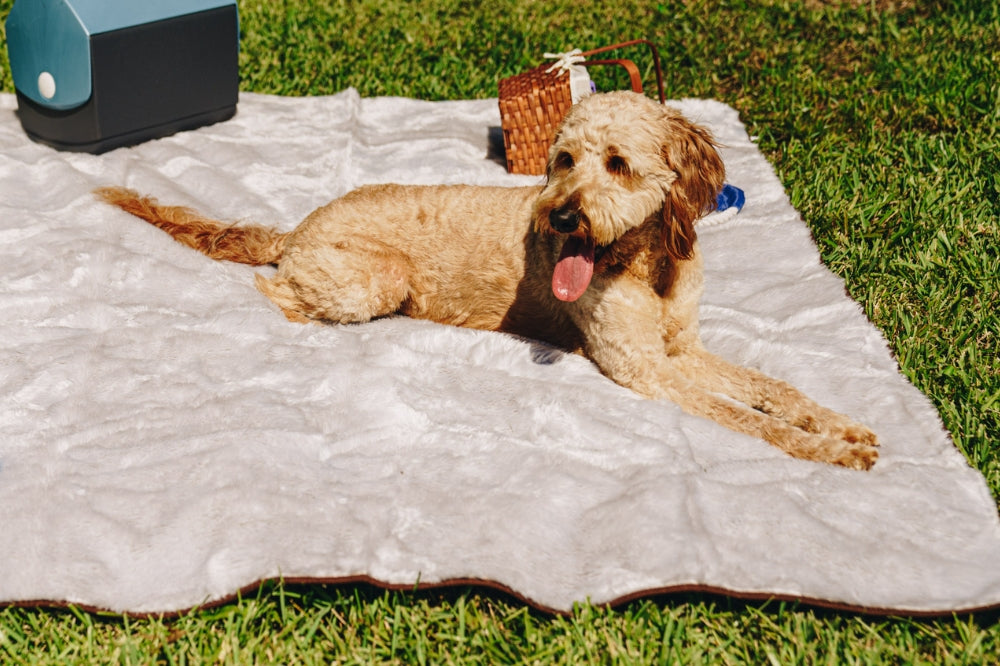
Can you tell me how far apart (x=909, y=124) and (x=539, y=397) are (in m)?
4.12

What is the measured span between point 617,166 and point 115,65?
3848mm

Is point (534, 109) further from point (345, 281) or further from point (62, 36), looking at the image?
point (62, 36)

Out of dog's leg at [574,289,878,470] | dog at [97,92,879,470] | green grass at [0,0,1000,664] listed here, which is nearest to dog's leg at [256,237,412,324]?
dog at [97,92,879,470]

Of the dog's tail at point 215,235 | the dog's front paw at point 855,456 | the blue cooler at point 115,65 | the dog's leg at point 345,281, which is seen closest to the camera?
the dog's front paw at point 855,456

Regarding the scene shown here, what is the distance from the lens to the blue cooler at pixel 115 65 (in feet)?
19.6

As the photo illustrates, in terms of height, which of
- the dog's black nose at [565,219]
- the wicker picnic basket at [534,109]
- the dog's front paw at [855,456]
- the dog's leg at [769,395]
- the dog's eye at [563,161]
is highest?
the dog's eye at [563,161]

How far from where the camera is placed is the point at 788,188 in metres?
6.18

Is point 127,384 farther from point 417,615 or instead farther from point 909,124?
point 909,124

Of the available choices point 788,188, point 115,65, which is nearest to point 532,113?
point 788,188

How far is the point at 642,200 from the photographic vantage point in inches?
158

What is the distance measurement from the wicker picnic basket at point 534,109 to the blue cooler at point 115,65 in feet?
7.09

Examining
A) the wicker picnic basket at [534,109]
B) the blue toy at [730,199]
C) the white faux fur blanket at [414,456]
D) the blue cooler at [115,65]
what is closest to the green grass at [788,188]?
the white faux fur blanket at [414,456]

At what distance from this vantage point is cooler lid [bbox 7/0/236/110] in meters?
5.92

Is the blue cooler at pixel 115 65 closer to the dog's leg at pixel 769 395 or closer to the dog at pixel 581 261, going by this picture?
the dog at pixel 581 261
